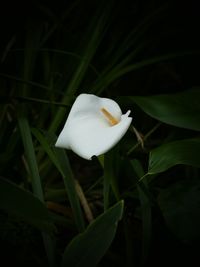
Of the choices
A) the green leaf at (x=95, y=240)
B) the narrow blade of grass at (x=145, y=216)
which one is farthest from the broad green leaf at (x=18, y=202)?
the narrow blade of grass at (x=145, y=216)

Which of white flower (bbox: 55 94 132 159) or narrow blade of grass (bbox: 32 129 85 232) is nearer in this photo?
white flower (bbox: 55 94 132 159)

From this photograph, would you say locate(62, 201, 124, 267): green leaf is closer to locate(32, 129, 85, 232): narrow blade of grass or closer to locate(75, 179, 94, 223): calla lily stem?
locate(32, 129, 85, 232): narrow blade of grass

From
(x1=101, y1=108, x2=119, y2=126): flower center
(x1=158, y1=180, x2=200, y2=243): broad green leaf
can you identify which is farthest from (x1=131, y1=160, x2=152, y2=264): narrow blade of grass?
(x1=101, y1=108, x2=119, y2=126): flower center

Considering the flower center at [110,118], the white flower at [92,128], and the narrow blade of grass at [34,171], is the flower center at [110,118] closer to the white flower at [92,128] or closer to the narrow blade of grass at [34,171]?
the white flower at [92,128]

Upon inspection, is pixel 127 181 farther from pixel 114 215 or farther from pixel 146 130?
pixel 114 215

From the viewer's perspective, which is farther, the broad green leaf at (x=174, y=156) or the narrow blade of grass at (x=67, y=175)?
the narrow blade of grass at (x=67, y=175)

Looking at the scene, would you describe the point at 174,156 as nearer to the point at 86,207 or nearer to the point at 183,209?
the point at 183,209

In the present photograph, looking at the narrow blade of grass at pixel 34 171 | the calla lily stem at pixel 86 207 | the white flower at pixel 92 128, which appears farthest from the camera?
the calla lily stem at pixel 86 207
